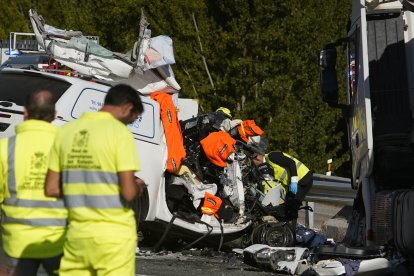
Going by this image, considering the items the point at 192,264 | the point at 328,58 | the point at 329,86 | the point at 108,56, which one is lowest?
the point at 192,264

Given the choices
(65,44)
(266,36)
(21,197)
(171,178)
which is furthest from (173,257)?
(266,36)

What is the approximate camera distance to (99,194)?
6.21m

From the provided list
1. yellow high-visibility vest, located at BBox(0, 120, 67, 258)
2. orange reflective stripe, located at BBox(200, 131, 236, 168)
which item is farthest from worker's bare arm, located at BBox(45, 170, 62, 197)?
orange reflective stripe, located at BBox(200, 131, 236, 168)

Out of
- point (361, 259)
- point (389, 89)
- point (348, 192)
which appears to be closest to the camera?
point (361, 259)

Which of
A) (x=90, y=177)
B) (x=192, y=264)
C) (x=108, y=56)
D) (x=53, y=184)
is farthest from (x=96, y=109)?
(x=90, y=177)

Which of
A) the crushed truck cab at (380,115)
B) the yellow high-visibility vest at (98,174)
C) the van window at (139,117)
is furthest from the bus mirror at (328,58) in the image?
the yellow high-visibility vest at (98,174)

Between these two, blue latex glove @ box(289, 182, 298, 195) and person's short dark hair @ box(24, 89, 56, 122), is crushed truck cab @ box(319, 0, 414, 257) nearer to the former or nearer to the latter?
blue latex glove @ box(289, 182, 298, 195)

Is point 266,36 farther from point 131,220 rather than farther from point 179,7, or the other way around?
point 131,220

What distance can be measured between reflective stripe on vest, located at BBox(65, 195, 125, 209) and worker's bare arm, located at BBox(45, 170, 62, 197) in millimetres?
196

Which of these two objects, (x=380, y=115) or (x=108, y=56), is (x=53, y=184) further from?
(x=108, y=56)

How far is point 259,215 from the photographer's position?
13164mm

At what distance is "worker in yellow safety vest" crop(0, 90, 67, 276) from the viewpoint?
22.0 feet

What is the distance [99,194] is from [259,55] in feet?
57.9

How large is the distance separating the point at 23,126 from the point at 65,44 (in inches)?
237
